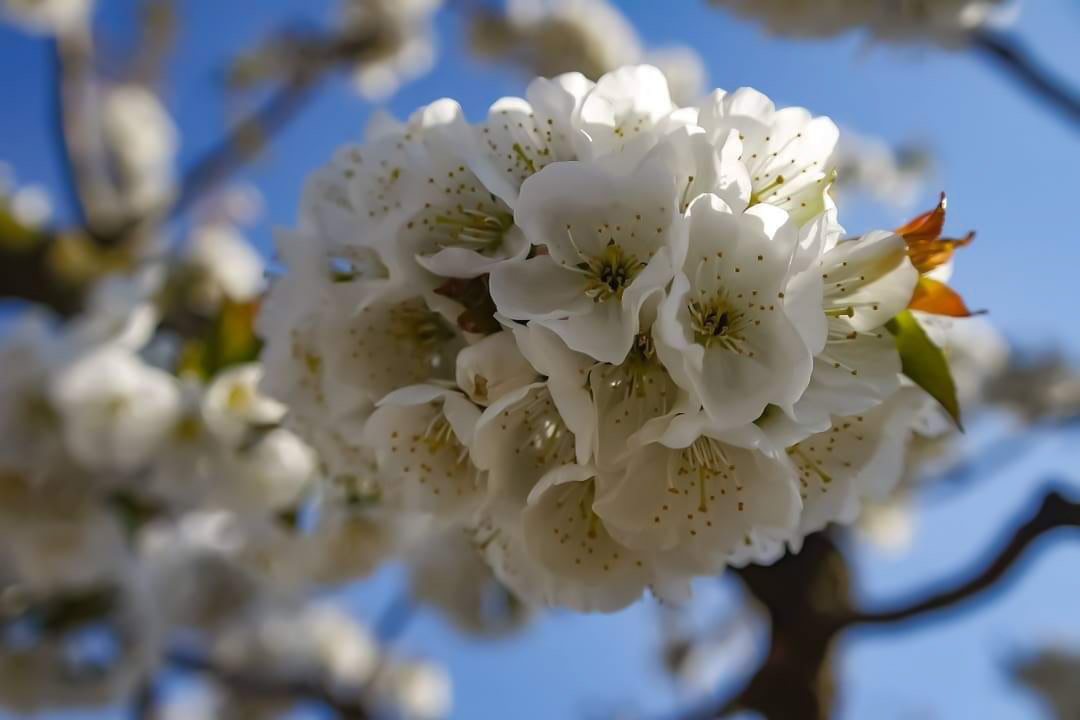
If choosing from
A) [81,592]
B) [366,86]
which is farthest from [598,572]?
[366,86]

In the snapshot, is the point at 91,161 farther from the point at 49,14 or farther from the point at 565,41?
the point at 565,41

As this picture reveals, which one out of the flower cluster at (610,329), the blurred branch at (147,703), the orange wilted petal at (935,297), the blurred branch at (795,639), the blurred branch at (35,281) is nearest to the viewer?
the flower cluster at (610,329)

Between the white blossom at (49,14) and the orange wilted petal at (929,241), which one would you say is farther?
the white blossom at (49,14)

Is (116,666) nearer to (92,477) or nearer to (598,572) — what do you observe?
(92,477)

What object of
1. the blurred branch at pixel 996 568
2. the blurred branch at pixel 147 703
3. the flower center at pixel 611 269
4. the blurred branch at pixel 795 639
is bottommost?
the blurred branch at pixel 147 703

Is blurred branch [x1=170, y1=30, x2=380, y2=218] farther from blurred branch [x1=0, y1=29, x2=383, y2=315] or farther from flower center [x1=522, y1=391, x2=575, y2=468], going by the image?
flower center [x1=522, y1=391, x2=575, y2=468]

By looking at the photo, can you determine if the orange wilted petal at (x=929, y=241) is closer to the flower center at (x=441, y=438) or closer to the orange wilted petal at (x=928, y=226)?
the orange wilted petal at (x=928, y=226)

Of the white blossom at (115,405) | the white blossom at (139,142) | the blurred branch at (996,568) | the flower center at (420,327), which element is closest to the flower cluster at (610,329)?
the flower center at (420,327)
